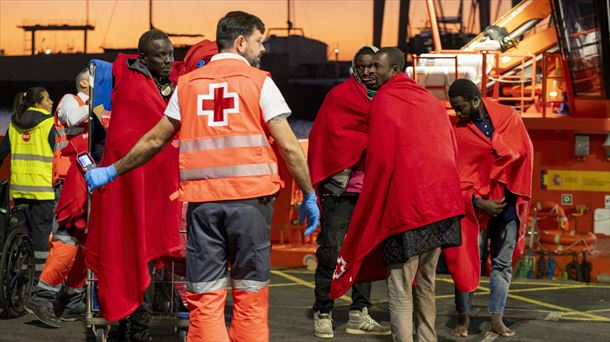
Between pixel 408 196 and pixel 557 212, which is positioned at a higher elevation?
pixel 408 196

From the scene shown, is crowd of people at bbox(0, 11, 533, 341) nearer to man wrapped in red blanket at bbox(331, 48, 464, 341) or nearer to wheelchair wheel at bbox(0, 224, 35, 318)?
man wrapped in red blanket at bbox(331, 48, 464, 341)

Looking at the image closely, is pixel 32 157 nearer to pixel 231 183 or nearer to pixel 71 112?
pixel 71 112

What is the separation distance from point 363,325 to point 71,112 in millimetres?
2821

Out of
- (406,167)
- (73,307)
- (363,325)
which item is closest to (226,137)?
(406,167)

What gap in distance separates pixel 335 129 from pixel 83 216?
6.82ft

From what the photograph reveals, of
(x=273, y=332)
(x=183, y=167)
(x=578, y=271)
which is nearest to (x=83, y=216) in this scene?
(x=273, y=332)

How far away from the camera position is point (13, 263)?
10055mm

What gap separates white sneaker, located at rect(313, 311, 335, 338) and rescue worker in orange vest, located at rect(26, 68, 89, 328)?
183 centimetres

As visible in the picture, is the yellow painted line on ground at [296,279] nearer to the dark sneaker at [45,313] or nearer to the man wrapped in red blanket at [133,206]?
the dark sneaker at [45,313]

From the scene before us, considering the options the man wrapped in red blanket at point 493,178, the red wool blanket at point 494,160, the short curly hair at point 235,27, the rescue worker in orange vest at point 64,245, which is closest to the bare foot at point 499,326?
the man wrapped in red blanket at point 493,178

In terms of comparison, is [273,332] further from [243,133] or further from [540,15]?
[540,15]

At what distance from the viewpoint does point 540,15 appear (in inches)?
824

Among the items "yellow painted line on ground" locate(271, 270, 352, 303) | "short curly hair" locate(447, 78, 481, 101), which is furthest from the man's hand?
"yellow painted line on ground" locate(271, 270, 352, 303)

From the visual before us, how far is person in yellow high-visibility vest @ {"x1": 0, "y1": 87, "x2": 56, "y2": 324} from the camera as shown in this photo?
1079 centimetres
